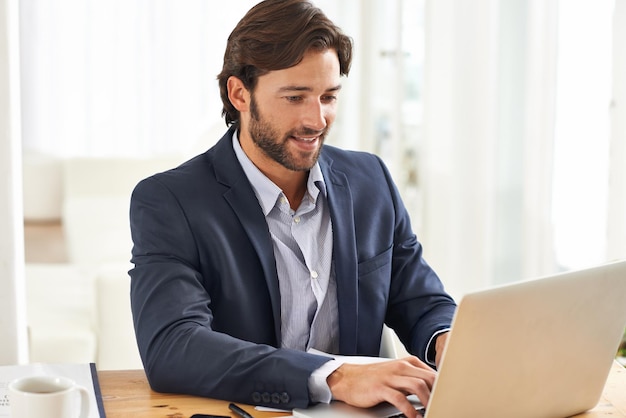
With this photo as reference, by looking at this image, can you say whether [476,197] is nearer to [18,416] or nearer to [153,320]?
[153,320]

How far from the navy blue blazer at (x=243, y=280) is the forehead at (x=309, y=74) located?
7.0 inches

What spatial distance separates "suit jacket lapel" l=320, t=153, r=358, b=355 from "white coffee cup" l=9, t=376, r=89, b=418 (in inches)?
26.4

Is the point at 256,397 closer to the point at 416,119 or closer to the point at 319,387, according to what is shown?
the point at 319,387

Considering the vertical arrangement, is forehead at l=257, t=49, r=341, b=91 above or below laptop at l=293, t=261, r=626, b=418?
above

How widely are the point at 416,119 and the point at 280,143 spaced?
247cm

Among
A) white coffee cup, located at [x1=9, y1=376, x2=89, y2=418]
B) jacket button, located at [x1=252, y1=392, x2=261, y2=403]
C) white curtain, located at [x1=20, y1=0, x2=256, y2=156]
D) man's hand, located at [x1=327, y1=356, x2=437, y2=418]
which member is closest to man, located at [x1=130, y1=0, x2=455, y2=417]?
jacket button, located at [x1=252, y1=392, x2=261, y2=403]

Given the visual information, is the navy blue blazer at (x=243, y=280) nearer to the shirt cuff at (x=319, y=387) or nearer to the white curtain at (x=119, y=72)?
the shirt cuff at (x=319, y=387)

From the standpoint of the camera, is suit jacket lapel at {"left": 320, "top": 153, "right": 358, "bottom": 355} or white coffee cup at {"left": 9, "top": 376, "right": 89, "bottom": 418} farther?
suit jacket lapel at {"left": 320, "top": 153, "right": 358, "bottom": 355}

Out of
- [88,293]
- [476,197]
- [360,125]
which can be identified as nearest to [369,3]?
[360,125]

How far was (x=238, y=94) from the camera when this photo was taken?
195 cm

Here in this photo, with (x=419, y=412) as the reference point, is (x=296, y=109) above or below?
above

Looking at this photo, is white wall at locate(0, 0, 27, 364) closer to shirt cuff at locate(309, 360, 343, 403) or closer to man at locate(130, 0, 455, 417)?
man at locate(130, 0, 455, 417)

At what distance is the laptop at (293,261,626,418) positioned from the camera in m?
1.27

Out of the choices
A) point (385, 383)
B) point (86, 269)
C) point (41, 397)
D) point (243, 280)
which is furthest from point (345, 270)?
point (86, 269)
